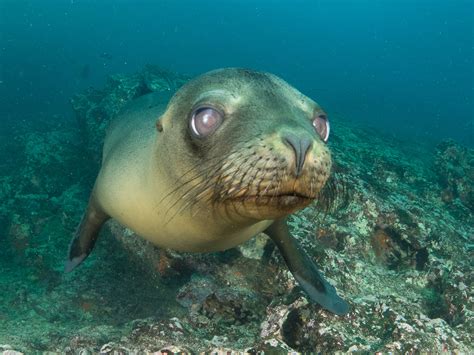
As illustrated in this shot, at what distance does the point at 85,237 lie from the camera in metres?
3.47

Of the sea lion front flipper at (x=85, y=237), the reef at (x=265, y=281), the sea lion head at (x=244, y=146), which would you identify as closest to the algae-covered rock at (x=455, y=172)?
the reef at (x=265, y=281)

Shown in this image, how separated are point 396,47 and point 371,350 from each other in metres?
147

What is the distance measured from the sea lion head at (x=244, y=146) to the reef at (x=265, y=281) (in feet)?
3.25

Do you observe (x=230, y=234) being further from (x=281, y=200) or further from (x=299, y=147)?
(x=299, y=147)

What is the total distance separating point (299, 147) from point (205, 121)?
582mm

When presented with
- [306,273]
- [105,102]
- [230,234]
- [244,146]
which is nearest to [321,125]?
[244,146]

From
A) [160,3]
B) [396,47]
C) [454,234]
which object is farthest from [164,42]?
[396,47]

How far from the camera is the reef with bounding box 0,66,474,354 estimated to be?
8.72 ft

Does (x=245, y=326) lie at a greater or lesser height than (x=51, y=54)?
greater

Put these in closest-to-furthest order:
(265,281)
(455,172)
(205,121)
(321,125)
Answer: (205,121), (321,125), (265,281), (455,172)

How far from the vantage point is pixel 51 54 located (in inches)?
1457

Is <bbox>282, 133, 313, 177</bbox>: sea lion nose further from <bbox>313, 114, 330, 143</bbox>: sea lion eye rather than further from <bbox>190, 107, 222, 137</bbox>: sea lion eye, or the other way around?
<bbox>313, 114, 330, 143</bbox>: sea lion eye

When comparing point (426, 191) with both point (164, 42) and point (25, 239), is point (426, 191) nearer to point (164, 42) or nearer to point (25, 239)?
point (25, 239)

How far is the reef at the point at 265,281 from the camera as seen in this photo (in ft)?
8.72
